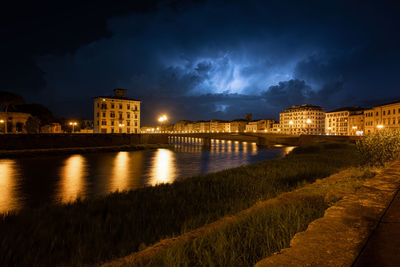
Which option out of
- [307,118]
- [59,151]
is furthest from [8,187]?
[307,118]

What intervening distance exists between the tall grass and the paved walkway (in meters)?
1.26

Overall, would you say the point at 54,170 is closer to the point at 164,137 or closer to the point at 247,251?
the point at 247,251

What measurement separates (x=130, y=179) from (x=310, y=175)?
17.9 metres

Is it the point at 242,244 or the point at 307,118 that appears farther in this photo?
the point at 307,118

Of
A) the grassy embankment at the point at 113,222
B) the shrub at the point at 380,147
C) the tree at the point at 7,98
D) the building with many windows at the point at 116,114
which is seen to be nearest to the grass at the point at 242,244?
the grassy embankment at the point at 113,222

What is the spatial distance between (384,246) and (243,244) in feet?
6.74

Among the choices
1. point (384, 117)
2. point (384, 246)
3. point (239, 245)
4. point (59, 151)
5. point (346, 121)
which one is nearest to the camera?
point (384, 246)

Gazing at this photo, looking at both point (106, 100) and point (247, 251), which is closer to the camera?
point (247, 251)

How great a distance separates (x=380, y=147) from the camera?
1181cm

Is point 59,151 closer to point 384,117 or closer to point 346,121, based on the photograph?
point 384,117

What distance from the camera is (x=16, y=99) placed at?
5350 cm

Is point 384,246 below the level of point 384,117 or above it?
below

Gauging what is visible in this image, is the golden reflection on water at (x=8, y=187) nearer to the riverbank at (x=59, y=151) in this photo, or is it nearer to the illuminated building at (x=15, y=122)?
the riverbank at (x=59, y=151)

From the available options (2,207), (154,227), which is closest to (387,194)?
(154,227)
